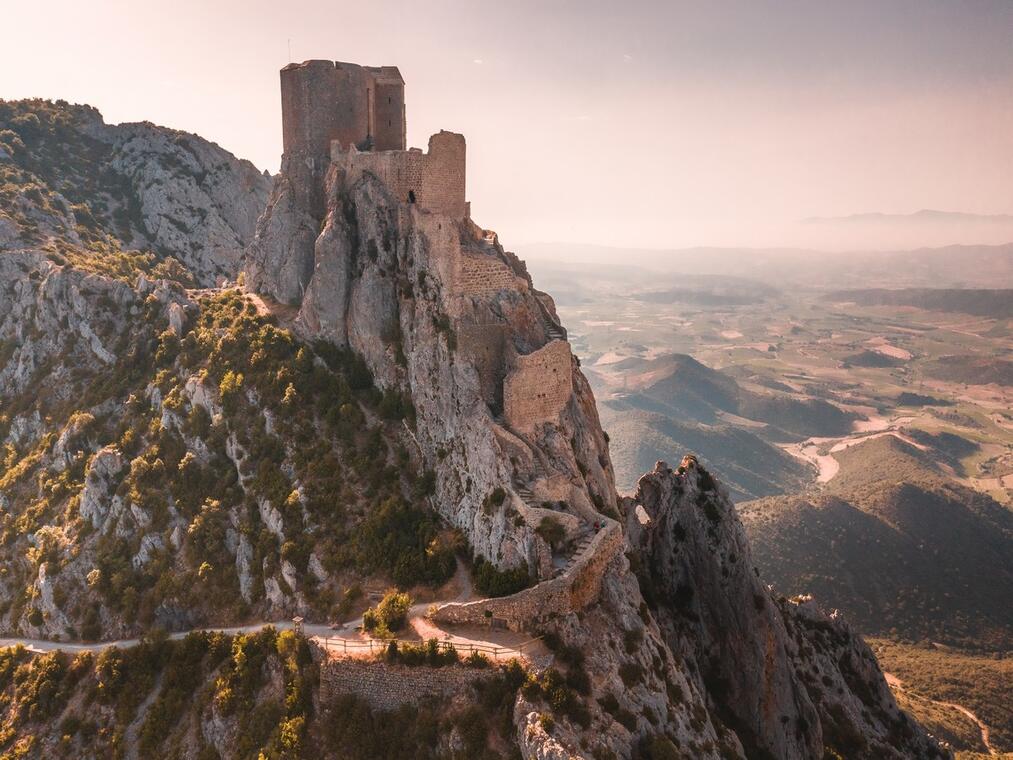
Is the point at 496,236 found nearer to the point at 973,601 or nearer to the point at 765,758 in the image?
the point at 765,758

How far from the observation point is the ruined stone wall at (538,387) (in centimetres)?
4650

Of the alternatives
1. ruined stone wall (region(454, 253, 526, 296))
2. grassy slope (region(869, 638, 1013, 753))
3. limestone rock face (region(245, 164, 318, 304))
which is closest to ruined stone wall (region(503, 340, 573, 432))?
ruined stone wall (region(454, 253, 526, 296))

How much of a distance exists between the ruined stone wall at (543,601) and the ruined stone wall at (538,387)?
10859mm

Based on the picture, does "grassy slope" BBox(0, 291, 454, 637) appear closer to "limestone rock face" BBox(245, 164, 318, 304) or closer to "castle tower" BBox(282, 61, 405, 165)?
"limestone rock face" BBox(245, 164, 318, 304)

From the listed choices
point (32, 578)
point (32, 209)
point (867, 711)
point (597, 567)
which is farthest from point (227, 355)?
point (867, 711)

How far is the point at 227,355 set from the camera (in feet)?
198

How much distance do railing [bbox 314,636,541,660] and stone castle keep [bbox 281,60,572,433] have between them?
15506mm

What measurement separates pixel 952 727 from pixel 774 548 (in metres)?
55.0

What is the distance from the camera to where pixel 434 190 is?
172 ft

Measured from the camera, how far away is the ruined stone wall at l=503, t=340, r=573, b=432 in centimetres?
4650

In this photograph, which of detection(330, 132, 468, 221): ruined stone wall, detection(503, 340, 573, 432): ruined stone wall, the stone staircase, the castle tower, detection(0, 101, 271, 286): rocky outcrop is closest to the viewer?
the stone staircase

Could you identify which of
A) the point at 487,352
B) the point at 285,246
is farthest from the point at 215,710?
the point at 285,246

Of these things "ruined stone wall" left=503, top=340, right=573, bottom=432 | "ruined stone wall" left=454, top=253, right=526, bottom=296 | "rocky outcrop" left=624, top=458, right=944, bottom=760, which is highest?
"ruined stone wall" left=454, top=253, right=526, bottom=296

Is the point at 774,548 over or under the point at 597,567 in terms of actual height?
under
